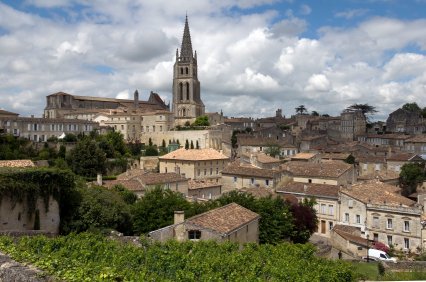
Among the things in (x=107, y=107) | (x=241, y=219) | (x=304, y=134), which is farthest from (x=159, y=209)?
(x=107, y=107)

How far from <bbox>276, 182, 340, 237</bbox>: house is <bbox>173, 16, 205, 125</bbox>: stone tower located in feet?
217

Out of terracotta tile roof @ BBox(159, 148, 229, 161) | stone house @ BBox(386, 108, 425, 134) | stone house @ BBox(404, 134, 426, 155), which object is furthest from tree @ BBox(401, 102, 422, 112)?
terracotta tile roof @ BBox(159, 148, 229, 161)

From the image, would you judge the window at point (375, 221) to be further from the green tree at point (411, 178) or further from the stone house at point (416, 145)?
the stone house at point (416, 145)

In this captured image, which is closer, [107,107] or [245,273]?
[245,273]

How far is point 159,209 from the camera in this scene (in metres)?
28.2

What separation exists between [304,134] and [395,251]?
66.2 m

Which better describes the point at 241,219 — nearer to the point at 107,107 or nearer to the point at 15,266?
the point at 15,266

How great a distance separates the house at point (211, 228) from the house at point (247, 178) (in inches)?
886

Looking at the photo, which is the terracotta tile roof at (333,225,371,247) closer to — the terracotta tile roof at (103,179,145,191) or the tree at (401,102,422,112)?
the terracotta tile roof at (103,179,145,191)

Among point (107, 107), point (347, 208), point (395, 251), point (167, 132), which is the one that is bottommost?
point (395, 251)

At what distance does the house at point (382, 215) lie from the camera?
112 feet

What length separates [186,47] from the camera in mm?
111625

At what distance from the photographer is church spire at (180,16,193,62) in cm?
11115

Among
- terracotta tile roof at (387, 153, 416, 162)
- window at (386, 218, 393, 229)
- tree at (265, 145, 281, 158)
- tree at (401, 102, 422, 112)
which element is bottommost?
window at (386, 218, 393, 229)
